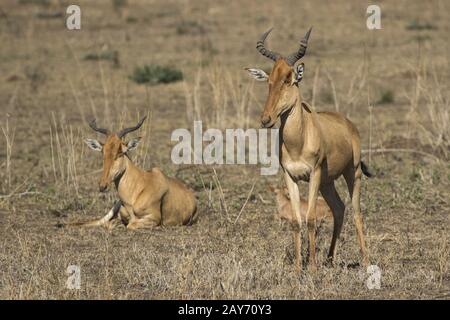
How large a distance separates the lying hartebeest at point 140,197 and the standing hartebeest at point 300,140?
8.69ft

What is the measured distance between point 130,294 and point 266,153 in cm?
706

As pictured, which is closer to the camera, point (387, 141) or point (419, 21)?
point (387, 141)

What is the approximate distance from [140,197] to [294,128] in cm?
337

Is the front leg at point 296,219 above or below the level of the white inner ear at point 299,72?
below

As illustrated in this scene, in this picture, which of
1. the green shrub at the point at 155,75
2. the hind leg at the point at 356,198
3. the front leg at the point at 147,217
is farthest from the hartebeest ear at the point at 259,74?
the green shrub at the point at 155,75

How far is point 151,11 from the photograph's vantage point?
3312 cm

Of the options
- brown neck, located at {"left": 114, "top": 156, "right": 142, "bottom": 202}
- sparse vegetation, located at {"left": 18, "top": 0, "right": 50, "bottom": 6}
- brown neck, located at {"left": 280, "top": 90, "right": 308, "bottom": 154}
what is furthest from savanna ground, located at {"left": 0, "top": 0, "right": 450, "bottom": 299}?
sparse vegetation, located at {"left": 18, "top": 0, "right": 50, "bottom": 6}

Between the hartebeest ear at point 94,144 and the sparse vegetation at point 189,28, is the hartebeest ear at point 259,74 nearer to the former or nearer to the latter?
the hartebeest ear at point 94,144

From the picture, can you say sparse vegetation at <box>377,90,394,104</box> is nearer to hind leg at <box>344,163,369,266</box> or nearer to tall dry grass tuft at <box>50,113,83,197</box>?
tall dry grass tuft at <box>50,113,83,197</box>

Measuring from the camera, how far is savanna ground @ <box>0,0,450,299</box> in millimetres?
8883

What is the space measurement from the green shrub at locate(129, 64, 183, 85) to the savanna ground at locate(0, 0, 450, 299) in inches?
9.0

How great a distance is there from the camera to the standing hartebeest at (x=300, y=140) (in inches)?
352
